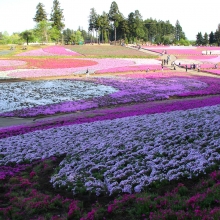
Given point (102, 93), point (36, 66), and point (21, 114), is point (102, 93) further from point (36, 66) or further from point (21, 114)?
point (36, 66)

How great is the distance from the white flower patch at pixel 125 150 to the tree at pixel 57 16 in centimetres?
13187

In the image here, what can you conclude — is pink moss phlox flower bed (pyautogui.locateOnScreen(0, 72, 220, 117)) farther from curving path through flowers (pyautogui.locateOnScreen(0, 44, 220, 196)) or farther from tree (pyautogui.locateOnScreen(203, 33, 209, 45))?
tree (pyautogui.locateOnScreen(203, 33, 209, 45))

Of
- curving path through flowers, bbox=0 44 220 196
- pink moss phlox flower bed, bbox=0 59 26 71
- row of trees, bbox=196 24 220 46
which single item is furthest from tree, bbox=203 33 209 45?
curving path through flowers, bbox=0 44 220 196

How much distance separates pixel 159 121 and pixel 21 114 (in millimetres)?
14855

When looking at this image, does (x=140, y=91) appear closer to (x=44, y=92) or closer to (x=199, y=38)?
(x=44, y=92)

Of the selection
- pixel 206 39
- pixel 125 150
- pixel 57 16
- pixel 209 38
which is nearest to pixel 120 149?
pixel 125 150

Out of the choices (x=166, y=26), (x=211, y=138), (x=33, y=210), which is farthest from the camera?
(x=166, y=26)

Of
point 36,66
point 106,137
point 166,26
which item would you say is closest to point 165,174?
point 106,137

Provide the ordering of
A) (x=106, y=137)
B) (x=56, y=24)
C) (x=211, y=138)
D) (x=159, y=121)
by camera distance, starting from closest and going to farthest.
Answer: (x=211, y=138) < (x=106, y=137) < (x=159, y=121) < (x=56, y=24)

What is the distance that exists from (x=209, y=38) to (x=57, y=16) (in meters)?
90.1

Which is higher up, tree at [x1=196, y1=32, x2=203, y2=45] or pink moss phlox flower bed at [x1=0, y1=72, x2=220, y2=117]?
tree at [x1=196, y1=32, x2=203, y2=45]

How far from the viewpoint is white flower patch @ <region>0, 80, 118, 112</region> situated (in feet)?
104

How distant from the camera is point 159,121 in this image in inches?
680

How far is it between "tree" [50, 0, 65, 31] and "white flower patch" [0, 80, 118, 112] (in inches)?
4147
